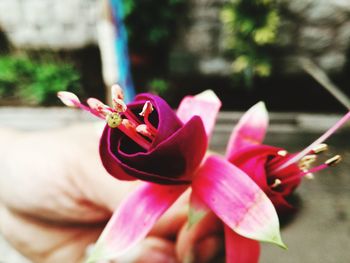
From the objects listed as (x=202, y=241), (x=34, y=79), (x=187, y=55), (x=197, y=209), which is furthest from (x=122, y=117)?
(x=34, y=79)

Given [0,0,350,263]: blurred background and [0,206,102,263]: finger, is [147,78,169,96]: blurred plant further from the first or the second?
[0,206,102,263]: finger

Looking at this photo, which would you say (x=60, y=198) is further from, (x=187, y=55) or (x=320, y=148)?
(x=187, y=55)

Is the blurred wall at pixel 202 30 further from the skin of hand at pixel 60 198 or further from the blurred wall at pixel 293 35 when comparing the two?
the skin of hand at pixel 60 198

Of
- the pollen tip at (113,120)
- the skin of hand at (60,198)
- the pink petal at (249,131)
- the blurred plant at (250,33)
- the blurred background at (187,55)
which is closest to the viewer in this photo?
the pollen tip at (113,120)

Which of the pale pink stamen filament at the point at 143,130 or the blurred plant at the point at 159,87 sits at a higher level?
the pale pink stamen filament at the point at 143,130

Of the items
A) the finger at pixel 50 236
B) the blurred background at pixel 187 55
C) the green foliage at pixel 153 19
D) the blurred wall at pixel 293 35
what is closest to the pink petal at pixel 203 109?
the finger at pixel 50 236

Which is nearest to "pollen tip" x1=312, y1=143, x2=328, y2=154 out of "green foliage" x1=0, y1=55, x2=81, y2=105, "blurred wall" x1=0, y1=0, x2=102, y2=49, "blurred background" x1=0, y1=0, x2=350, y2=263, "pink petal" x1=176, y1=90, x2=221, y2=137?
"pink petal" x1=176, y1=90, x2=221, y2=137

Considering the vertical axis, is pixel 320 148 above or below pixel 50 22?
above
